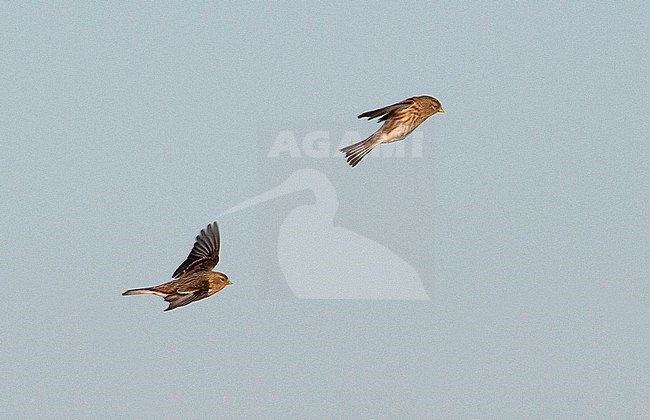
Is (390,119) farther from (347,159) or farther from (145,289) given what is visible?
(145,289)

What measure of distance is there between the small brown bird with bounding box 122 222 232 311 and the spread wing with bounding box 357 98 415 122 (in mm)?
5045

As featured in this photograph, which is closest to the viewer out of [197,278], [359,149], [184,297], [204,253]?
[359,149]

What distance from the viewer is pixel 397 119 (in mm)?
25594

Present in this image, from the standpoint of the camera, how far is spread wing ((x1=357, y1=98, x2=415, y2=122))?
25344mm

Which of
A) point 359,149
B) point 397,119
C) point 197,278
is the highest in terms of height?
point 397,119

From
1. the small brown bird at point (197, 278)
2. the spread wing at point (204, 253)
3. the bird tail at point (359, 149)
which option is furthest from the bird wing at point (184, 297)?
the bird tail at point (359, 149)

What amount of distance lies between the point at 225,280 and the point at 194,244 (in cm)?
332

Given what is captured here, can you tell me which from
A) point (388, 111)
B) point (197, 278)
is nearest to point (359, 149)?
point (388, 111)

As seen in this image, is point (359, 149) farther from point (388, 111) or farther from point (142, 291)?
point (142, 291)

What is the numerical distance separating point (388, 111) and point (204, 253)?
706 cm

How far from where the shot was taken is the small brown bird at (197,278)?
26.7m

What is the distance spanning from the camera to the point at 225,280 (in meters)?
27.8

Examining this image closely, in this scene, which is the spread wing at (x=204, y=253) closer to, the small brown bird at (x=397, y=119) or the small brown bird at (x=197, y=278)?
the small brown bird at (x=197, y=278)

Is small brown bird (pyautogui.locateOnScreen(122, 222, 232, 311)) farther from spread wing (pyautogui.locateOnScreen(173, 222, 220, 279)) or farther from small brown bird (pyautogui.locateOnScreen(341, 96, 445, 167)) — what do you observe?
small brown bird (pyautogui.locateOnScreen(341, 96, 445, 167))
